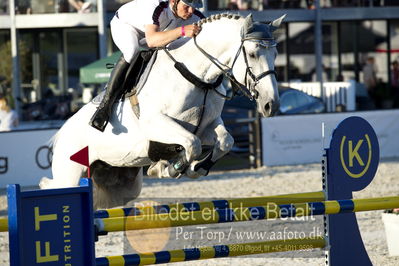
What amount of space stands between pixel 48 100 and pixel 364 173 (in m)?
16.4

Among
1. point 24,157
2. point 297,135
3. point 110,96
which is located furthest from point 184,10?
point 297,135

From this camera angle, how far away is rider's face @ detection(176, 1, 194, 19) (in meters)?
6.12

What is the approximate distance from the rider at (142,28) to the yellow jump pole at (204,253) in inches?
57.9

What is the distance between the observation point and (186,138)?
5801 millimetres

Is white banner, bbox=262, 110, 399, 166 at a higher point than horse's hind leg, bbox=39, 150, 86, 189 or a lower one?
lower

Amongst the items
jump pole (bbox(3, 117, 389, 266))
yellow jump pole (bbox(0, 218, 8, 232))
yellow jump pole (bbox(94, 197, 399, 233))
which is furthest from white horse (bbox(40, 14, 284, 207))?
yellow jump pole (bbox(0, 218, 8, 232))

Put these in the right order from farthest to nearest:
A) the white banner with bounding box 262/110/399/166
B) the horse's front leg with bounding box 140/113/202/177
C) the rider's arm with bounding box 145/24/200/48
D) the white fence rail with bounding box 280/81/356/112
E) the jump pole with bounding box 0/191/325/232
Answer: the white fence rail with bounding box 280/81/356/112 < the white banner with bounding box 262/110/399/166 < the rider's arm with bounding box 145/24/200/48 < the horse's front leg with bounding box 140/113/202/177 < the jump pole with bounding box 0/191/325/232

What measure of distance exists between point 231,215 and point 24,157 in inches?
309

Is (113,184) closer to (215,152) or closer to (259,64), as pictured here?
(215,152)

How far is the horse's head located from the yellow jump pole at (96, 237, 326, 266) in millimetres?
801

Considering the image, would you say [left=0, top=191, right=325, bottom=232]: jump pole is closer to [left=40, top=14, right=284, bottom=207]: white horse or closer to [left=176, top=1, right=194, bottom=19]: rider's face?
[left=40, top=14, right=284, bottom=207]: white horse

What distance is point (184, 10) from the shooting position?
242 inches

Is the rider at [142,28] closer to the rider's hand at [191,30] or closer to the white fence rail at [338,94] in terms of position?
the rider's hand at [191,30]

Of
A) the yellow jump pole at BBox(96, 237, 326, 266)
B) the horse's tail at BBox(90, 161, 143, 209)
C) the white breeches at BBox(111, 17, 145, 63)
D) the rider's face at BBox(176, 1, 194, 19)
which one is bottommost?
the yellow jump pole at BBox(96, 237, 326, 266)
